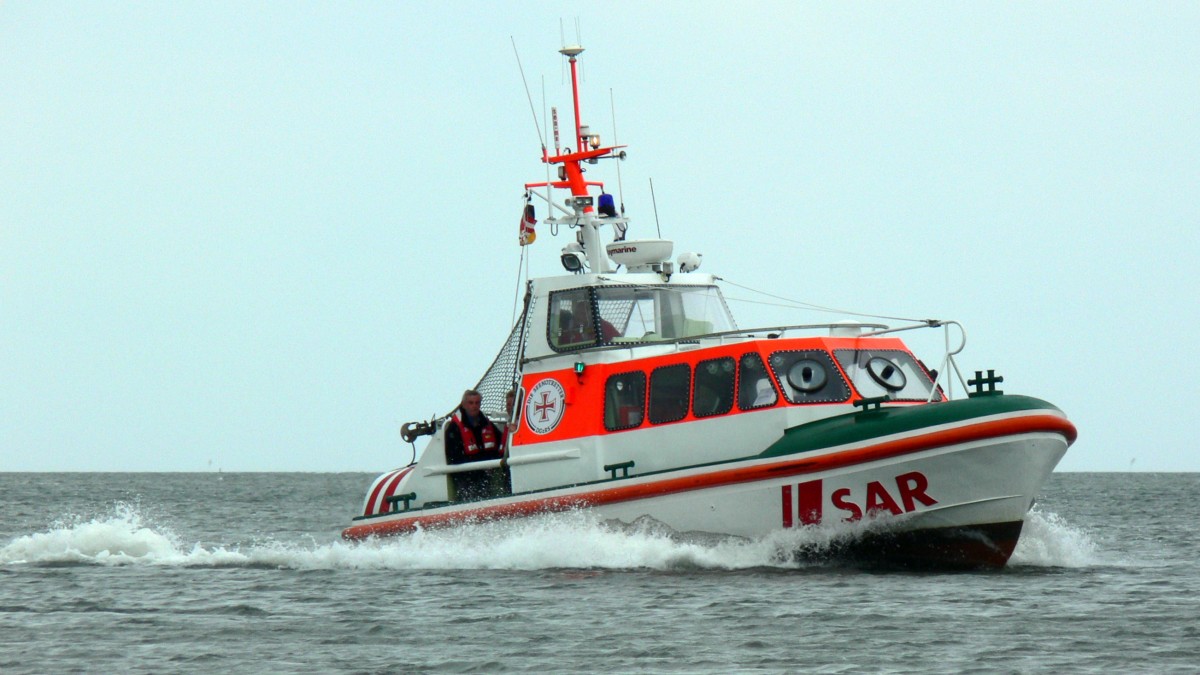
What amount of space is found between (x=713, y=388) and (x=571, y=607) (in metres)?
2.84

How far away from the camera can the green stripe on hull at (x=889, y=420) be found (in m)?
13.0

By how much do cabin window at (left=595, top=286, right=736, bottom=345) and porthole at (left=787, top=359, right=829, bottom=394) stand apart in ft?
4.92

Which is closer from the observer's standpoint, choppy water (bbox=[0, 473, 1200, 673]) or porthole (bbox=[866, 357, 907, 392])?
choppy water (bbox=[0, 473, 1200, 673])

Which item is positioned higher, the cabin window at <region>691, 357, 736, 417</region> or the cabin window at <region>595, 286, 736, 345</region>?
the cabin window at <region>595, 286, 736, 345</region>

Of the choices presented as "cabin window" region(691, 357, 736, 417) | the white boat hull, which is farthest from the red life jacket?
"cabin window" region(691, 357, 736, 417)

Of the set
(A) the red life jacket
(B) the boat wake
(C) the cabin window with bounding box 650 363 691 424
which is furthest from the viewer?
(A) the red life jacket

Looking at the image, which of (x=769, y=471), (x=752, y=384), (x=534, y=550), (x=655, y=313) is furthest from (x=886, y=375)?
(x=534, y=550)

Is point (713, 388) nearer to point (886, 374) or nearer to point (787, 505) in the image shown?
point (787, 505)

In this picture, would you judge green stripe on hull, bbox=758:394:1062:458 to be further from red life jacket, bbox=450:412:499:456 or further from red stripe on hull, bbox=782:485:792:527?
red life jacket, bbox=450:412:499:456

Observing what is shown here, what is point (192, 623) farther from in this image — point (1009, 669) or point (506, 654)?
point (1009, 669)

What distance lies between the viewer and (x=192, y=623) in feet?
39.6

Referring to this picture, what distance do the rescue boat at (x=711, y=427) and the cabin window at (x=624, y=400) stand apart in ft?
0.05

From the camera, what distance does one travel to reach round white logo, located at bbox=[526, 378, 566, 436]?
1513cm

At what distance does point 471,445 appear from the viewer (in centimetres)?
1612
